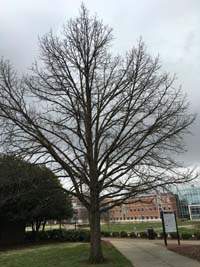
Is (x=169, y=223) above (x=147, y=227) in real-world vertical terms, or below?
below

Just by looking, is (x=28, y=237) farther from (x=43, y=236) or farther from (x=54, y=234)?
(x=54, y=234)

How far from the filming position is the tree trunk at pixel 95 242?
15.4 m

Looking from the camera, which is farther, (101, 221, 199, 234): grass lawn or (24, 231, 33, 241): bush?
(101, 221, 199, 234): grass lawn

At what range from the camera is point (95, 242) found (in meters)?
15.8

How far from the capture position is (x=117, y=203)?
16.6 meters

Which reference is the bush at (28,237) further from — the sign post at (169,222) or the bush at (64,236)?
the sign post at (169,222)

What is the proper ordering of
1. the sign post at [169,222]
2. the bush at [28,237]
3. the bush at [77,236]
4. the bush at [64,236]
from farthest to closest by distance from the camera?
the bush at [28,237]
the bush at [64,236]
the bush at [77,236]
the sign post at [169,222]

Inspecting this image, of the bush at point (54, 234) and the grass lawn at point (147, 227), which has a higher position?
the grass lawn at point (147, 227)

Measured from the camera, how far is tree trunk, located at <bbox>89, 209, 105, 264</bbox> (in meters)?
15.4

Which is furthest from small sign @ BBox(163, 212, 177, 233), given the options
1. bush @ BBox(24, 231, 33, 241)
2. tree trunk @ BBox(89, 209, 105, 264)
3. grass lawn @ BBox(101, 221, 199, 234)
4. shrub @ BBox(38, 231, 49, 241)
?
bush @ BBox(24, 231, 33, 241)

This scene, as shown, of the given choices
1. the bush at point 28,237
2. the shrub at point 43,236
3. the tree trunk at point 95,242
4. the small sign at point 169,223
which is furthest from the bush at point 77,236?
the tree trunk at point 95,242

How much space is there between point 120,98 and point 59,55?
3834 millimetres

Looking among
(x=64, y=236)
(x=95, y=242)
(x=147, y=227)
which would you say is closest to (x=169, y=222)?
(x=95, y=242)

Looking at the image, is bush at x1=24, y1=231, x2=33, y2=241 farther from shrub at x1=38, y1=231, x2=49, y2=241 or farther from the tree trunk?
the tree trunk
